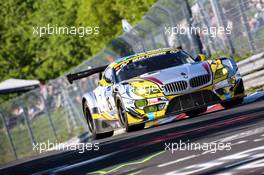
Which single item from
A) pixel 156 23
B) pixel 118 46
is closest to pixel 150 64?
pixel 156 23

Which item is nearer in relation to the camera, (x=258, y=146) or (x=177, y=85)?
(x=258, y=146)

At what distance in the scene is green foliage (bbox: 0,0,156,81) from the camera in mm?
46062

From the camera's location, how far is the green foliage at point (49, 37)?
46.1 m

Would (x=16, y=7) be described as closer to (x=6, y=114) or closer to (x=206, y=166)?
(x=6, y=114)

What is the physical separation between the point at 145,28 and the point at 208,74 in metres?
8.56

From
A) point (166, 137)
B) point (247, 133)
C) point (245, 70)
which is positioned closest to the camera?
point (247, 133)

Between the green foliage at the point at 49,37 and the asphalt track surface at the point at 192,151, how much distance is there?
95.2ft

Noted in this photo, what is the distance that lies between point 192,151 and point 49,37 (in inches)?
1883

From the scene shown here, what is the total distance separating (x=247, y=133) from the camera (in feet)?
35.4

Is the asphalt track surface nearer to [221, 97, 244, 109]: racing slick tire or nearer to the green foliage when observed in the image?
[221, 97, 244, 109]: racing slick tire

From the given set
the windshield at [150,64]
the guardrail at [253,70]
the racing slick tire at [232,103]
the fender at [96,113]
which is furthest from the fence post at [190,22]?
the racing slick tire at [232,103]

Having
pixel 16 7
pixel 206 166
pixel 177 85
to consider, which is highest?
pixel 16 7

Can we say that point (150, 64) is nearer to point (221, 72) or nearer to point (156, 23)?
point (221, 72)

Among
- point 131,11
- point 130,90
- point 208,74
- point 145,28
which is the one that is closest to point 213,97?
point 208,74
